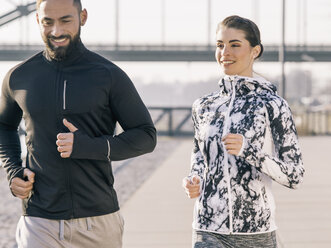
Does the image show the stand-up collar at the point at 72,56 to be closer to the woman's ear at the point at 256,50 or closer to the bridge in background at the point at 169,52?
the woman's ear at the point at 256,50

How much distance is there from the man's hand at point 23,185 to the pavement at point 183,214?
304 cm

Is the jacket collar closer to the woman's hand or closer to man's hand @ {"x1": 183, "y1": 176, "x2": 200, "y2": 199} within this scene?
the woman's hand

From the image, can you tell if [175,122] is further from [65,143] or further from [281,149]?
[65,143]

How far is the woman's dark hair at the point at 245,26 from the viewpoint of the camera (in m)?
2.99

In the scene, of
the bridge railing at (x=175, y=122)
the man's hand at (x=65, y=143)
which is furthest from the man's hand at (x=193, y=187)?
the bridge railing at (x=175, y=122)

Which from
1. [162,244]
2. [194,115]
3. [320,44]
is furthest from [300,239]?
[320,44]

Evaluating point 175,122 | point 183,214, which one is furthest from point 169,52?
point 183,214

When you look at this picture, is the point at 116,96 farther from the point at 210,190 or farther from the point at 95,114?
the point at 210,190

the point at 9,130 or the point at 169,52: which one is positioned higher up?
the point at 9,130

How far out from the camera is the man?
2646mm

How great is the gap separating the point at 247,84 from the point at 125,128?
2.02 ft

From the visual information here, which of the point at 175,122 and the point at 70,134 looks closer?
the point at 70,134

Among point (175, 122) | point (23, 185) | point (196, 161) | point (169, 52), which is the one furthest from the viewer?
point (169, 52)

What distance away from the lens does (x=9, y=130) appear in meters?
2.95
